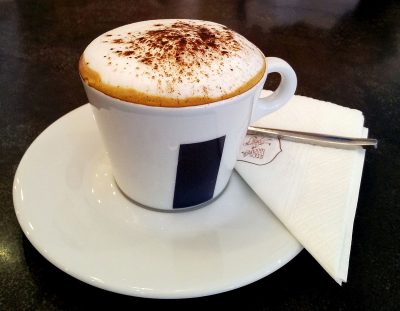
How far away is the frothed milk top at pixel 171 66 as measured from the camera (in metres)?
0.41

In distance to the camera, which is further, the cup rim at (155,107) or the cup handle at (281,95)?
the cup handle at (281,95)

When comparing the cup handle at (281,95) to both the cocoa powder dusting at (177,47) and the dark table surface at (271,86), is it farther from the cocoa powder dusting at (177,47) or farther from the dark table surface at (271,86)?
the dark table surface at (271,86)

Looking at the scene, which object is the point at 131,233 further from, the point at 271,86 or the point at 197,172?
the point at 271,86

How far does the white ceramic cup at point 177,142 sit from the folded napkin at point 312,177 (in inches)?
2.7

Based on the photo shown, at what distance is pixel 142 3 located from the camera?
1.35 metres

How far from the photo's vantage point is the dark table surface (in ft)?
1.48

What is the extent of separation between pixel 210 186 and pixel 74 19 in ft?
3.00

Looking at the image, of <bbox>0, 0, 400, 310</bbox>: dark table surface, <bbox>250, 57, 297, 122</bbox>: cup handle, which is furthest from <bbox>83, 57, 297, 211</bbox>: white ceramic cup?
<bbox>0, 0, 400, 310</bbox>: dark table surface

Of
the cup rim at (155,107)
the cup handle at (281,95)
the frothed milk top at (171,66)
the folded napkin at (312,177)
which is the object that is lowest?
the folded napkin at (312,177)

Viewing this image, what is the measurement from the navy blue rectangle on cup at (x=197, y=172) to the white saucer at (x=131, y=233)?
0.07ft

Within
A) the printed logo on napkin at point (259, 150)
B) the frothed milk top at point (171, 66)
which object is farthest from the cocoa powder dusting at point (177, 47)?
the printed logo on napkin at point (259, 150)

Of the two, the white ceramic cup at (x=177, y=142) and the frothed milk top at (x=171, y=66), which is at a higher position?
the frothed milk top at (x=171, y=66)

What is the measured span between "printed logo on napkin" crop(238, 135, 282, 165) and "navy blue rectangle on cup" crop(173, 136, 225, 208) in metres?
0.09

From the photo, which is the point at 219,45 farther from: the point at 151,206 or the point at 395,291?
the point at 395,291
